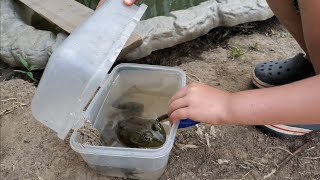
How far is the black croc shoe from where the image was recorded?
1.79 m

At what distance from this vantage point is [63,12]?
87.4 inches

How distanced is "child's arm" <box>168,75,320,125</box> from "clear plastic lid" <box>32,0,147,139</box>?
258 millimetres

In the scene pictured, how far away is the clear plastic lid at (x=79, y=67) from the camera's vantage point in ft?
4.10

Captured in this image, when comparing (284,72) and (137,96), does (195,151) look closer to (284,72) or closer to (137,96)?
(137,96)

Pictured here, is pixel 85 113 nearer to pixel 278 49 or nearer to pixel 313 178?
pixel 313 178

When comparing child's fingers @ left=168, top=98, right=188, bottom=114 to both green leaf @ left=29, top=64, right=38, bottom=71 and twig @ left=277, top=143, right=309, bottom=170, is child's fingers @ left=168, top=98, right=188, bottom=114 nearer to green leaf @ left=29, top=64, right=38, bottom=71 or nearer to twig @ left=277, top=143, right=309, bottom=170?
twig @ left=277, top=143, right=309, bottom=170

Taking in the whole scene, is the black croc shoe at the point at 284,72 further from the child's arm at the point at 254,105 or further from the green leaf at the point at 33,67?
the green leaf at the point at 33,67

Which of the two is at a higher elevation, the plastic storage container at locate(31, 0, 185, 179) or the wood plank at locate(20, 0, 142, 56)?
the plastic storage container at locate(31, 0, 185, 179)

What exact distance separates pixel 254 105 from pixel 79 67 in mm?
529

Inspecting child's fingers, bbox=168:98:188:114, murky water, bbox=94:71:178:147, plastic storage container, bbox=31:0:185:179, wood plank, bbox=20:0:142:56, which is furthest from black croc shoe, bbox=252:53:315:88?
wood plank, bbox=20:0:142:56

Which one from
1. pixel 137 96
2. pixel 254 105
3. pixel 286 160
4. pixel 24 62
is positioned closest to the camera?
pixel 254 105

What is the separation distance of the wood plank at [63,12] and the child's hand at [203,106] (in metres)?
0.99

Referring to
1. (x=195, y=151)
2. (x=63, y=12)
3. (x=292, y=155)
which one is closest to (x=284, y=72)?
(x=292, y=155)

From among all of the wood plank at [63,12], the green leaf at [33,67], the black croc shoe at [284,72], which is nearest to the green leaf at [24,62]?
the green leaf at [33,67]
